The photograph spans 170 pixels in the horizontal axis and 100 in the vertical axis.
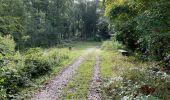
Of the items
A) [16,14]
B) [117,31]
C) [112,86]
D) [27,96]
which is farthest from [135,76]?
[16,14]

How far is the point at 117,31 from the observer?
Result: 2991cm

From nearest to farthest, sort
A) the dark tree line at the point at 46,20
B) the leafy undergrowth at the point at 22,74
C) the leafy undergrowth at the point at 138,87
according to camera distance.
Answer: the leafy undergrowth at the point at 138,87 → the leafy undergrowth at the point at 22,74 → the dark tree line at the point at 46,20

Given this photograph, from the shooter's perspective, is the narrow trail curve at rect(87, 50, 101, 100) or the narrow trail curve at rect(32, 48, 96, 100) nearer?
the narrow trail curve at rect(87, 50, 101, 100)

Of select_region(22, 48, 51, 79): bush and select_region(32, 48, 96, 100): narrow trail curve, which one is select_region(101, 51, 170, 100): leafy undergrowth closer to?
select_region(32, 48, 96, 100): narrow trail curve

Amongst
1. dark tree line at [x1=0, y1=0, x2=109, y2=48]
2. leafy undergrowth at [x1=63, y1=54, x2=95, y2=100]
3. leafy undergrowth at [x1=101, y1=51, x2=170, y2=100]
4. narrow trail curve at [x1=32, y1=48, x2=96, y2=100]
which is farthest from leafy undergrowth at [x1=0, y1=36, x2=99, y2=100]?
dark tree line at [x1=0, y1=0, x2=109, y2=48]

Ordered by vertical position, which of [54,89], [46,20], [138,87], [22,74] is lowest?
[54,89]

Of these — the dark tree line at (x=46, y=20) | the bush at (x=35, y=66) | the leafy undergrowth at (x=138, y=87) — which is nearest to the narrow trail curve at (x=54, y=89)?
the bush at (x=35, y=66)

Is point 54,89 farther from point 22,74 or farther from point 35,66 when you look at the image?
point 35,66

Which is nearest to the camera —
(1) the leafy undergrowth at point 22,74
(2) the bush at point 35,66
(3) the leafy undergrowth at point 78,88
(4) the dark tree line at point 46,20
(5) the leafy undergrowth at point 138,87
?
(5) the leafy undergrowth at point 138,87

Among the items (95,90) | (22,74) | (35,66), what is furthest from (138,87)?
(35,66)

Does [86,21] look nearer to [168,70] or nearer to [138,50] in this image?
[138,50]

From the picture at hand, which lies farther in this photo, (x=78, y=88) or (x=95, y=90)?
(x=78, y=88)

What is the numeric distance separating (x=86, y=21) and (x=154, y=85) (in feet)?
250

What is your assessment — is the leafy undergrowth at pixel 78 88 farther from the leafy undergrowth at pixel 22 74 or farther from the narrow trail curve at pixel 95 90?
the leafy undergrowth at pixel 22 74
